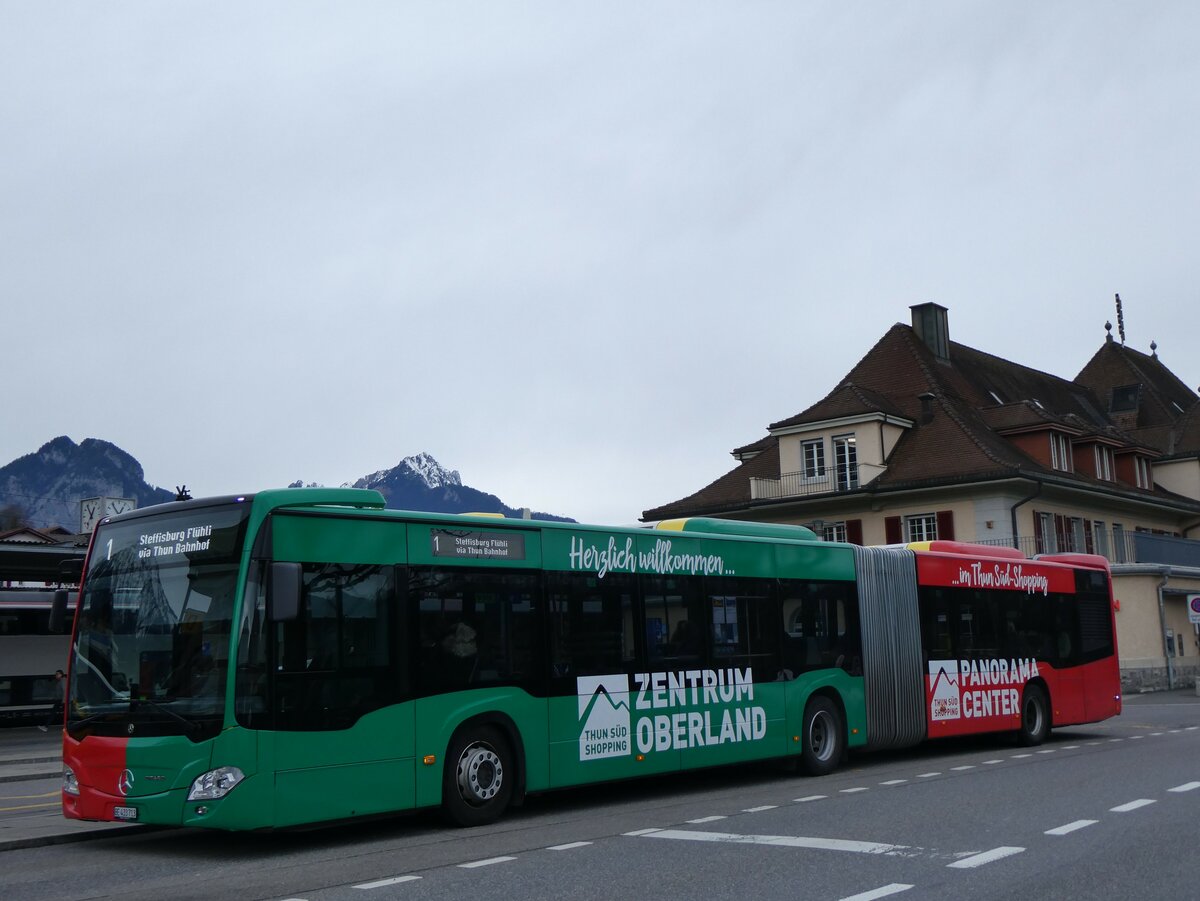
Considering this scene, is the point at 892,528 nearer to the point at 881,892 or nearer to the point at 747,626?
the point at 747,626

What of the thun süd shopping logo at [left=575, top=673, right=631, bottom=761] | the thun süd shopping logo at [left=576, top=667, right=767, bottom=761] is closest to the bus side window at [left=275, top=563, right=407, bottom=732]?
the thun süd shopping logo at [left=575, top=673, right=631, bottom=761]

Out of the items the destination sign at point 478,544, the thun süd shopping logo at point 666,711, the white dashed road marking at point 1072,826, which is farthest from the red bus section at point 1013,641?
the destination sign at point 478,544

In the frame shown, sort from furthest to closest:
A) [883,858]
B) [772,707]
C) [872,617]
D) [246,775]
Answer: [872,617] < [772,707] < [246,775] < [883,858]

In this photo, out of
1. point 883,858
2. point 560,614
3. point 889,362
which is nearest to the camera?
point 883,858

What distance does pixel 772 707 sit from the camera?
16.2m

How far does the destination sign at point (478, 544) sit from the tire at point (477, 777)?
1608 millimetres

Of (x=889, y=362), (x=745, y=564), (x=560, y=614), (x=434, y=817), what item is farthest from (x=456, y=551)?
(x=889, y=362)

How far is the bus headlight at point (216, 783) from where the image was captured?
10.5 metres

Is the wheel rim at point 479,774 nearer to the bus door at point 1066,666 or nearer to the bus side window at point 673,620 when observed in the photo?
the bus side window at point 673,620

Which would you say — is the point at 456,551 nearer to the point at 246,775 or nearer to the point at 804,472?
the point at 246,775

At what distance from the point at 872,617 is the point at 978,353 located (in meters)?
Result: 43.1

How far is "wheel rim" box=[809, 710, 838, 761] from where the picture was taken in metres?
16.9

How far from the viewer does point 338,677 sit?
37.1ft

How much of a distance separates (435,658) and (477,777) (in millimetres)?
1221
